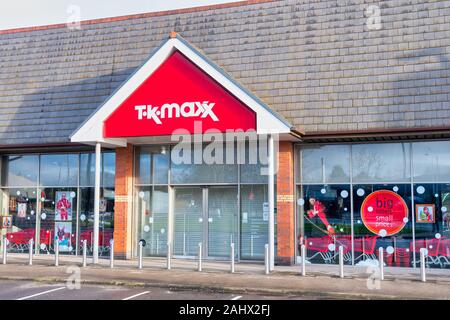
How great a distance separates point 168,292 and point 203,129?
18.7ft

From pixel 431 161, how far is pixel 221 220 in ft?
23.0

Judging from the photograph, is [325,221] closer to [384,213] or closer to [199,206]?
[384,213]

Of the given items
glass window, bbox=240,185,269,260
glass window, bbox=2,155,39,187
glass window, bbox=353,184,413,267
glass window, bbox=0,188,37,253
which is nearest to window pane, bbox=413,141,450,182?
glass window, bbox=353,184,413,267

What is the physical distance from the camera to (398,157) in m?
16.5

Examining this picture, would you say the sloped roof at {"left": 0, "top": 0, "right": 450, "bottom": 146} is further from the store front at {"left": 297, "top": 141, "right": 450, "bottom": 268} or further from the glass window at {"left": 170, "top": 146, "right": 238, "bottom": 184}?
the glass window at {"left": 170, "top": 146, "right": 238, "bottom": 184}

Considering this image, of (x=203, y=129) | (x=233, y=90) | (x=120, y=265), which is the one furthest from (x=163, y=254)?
(x=233, y=90)

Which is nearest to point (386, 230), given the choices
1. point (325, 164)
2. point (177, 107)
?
point (325, 164)

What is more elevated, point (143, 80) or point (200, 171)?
point (143, 80)

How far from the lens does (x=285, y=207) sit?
16891 mm

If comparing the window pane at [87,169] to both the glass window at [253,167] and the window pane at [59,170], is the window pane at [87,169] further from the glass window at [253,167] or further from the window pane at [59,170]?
the glass window at [253,167]

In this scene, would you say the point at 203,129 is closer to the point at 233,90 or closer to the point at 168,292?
the point at 233,90

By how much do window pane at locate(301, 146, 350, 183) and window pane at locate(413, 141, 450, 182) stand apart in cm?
205

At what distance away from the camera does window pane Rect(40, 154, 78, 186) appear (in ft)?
65.4

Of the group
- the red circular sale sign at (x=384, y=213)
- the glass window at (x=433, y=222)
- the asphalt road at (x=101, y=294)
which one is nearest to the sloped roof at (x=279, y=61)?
the glass window at (x=433, y=222)
